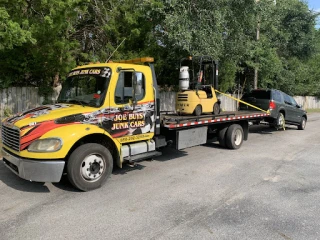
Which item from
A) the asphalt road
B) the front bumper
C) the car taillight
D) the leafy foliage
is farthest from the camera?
the car taillight

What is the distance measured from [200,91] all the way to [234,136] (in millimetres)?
1790

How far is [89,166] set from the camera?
5.32m

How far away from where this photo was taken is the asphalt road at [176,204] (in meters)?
3.91

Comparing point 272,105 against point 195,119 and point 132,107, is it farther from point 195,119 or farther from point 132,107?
point 132,107

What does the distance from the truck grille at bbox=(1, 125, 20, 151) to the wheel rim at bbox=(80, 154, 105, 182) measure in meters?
1.16

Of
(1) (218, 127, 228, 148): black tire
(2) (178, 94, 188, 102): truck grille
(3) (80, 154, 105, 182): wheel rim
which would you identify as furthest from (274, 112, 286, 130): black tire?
(3) (80, 154, 105, 182): wheel rim

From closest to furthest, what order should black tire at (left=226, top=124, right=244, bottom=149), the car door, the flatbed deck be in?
the flatbed deck < black tire at (left=226, top=124, right=244, bottom=149) < the car door

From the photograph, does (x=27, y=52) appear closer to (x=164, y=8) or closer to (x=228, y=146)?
(x=164, y=8)

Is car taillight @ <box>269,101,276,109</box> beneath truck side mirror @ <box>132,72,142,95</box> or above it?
beneath

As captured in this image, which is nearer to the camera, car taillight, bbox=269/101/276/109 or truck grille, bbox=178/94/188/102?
truck grille, bbox=178/94/188/102

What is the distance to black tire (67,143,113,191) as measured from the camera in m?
5.10

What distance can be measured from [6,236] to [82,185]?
1641 millimetres

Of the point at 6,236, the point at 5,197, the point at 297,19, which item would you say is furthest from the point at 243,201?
the point at 297,19

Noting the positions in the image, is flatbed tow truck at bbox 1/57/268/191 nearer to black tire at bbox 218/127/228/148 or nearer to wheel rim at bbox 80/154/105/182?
wheel rim at bbox 80/154/105/182
